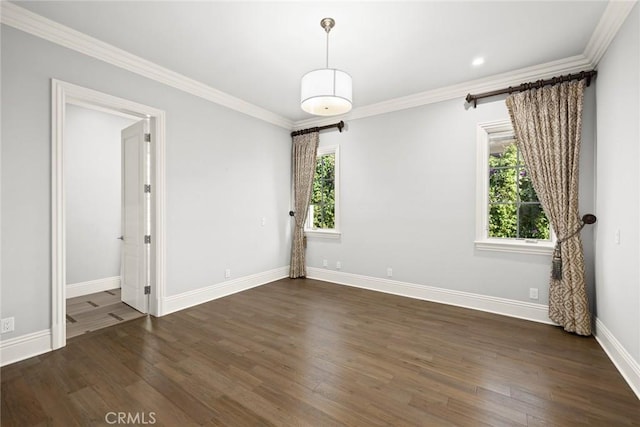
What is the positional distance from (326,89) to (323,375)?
7.60 feet

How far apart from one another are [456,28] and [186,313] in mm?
4285

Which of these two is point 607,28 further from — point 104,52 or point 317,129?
point 104,52

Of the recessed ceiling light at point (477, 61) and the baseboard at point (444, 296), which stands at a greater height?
the recessed ceiling light at point (477, 61)

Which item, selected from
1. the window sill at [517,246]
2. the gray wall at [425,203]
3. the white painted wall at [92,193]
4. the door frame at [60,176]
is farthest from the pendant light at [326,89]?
the white painted wall at [92,193]

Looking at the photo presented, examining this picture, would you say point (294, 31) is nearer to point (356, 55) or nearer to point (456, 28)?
point (356, 55)

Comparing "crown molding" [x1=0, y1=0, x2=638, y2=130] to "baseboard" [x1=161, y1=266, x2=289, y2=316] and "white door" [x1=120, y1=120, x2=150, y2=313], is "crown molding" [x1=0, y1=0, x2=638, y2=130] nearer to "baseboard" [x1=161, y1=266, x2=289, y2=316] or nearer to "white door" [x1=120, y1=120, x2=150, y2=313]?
"white door" [x1=120, y1=120, x2=150, y2=313]

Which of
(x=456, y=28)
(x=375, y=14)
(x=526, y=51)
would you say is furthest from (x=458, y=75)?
(x=375, y=14)

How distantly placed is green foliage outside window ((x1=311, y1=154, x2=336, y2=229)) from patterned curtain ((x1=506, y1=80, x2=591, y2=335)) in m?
2.92

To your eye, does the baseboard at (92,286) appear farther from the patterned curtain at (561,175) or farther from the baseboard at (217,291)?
the patterned curtain at (561,175)

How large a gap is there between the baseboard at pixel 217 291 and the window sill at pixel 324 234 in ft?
2.66

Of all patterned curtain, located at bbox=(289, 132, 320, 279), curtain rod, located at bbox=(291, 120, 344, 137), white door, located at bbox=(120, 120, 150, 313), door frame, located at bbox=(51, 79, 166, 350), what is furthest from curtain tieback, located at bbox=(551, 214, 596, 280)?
door frame, located at bbox=(51, 79, 166, 350)

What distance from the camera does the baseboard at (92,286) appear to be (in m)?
4.27

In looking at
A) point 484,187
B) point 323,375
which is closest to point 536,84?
point 484,187

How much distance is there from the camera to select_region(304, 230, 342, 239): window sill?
5.01m
